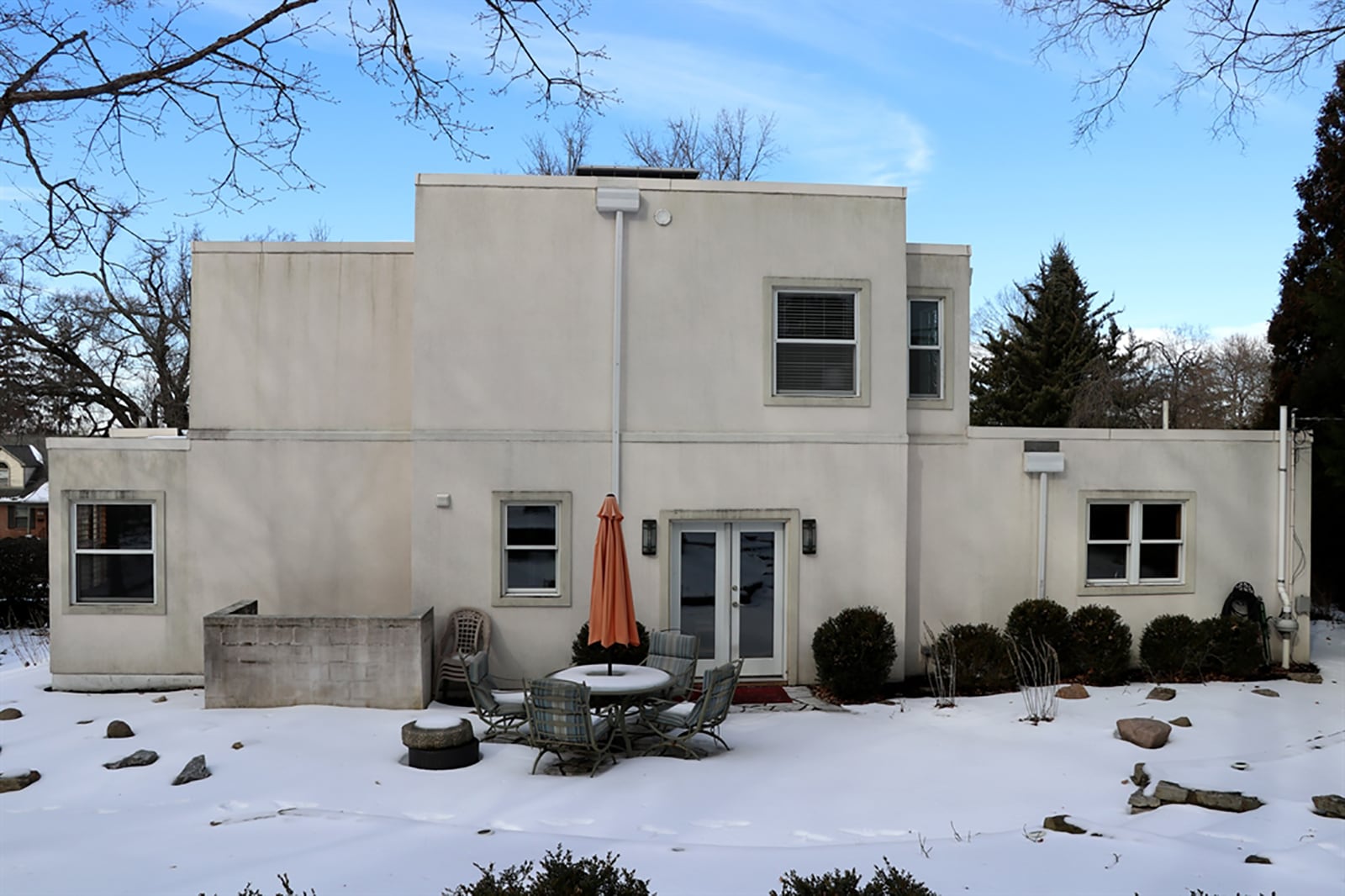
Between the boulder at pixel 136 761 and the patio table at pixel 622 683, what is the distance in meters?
3.80

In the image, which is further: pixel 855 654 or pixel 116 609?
pixel 116 609

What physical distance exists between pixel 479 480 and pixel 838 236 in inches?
224

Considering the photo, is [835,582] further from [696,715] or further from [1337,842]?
[1337,842]

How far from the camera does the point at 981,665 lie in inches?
497

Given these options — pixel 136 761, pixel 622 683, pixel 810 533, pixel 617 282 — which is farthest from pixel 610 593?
pixel 136 761

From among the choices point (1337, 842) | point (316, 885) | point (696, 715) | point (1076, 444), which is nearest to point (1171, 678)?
point (1076, 444)

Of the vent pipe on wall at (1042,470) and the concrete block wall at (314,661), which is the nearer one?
the concrete block wall at (314,661)

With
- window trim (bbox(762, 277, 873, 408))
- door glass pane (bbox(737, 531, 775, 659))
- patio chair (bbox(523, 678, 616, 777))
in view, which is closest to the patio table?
patio chair (bbox(523, 678, 616, 777))

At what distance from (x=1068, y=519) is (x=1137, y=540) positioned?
1.11 metres

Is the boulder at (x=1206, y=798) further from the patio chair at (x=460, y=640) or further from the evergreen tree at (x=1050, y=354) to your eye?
the evergreen tree at (x=1050, y=354)

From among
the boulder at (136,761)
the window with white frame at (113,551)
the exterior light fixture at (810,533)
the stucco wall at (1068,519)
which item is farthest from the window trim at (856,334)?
the window with white frame at (113,551)

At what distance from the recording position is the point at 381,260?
13.3 metres

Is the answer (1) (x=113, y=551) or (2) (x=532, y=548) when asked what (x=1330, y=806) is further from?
(1) (x=113, y=551)

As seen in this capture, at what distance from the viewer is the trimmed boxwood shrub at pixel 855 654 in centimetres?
1216
